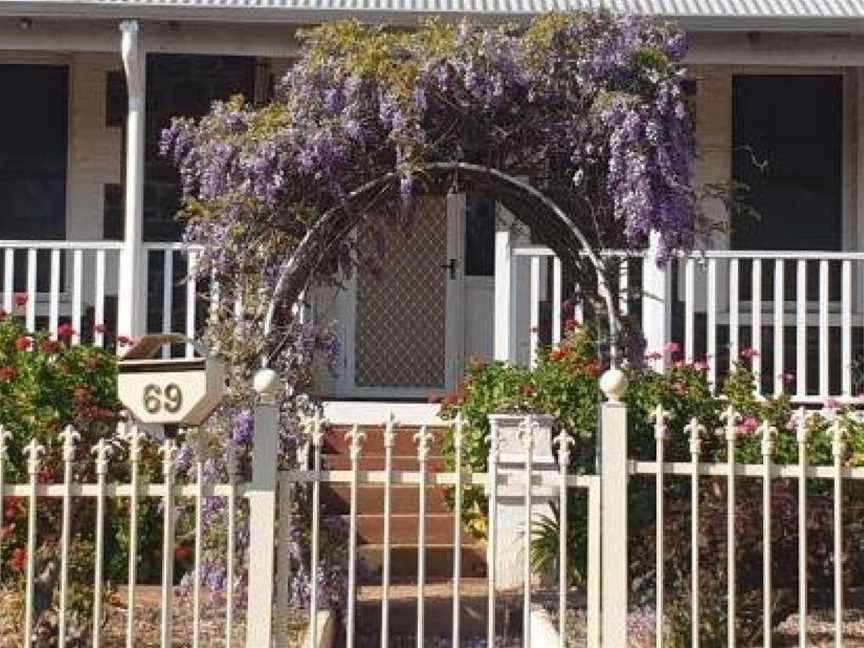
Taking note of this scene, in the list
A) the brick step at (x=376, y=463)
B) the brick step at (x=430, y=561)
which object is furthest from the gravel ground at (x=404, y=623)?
the brick step at (x=376, y=463)

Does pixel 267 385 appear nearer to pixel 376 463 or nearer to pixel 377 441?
pixel 376 463

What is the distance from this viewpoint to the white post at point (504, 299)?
10.6m

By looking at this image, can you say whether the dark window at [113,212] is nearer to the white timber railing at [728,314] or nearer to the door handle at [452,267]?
the door handle at [452,267]

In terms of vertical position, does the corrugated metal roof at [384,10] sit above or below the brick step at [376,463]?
above

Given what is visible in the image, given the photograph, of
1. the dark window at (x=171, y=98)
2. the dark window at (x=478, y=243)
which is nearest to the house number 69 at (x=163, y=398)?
the dark window at (x=171, y=98)

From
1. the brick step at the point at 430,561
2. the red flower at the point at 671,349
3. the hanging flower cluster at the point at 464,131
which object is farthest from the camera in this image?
the red flower at the point at 671,349

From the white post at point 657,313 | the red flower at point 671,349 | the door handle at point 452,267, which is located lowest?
the red flower at point 671,349

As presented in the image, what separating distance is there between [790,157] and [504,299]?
318 centimetres

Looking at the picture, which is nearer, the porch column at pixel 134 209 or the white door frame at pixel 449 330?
the porch column at pixel 134 209

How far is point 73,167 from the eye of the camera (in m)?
12.3

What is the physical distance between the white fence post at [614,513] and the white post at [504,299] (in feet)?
15.6

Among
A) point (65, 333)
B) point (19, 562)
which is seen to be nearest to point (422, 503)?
point (19, 562)

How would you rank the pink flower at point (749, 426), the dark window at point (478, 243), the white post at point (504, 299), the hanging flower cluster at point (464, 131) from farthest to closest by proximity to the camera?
the dark window at point (478, 243) → the white post at point (504, 299) → the pink flower at point (749, 426) → the hanging flower cluster at point (464, 131)

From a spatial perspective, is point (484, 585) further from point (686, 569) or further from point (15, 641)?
point (15, 641)
